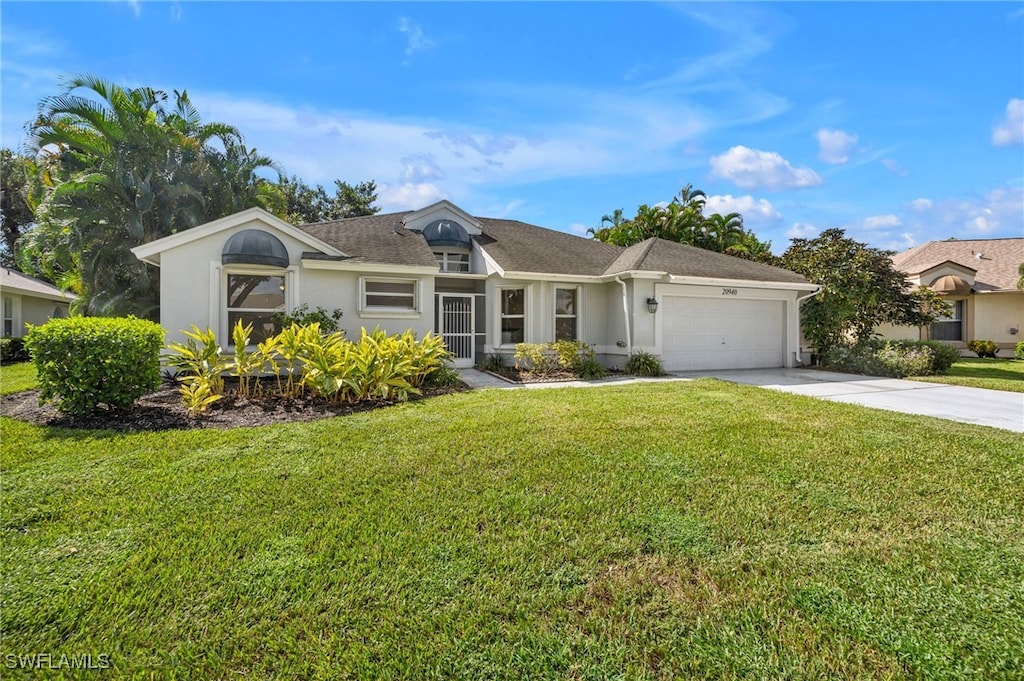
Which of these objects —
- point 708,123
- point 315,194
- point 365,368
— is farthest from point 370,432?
point 315,194

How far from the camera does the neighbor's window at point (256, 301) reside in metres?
12.0

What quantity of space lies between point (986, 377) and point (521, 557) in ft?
56.2

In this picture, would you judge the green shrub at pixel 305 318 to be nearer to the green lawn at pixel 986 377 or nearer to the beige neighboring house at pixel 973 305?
the green lawn at pixel 986 377

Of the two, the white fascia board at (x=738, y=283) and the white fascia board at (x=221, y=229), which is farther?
the white fascia board at (x=738, y=283)

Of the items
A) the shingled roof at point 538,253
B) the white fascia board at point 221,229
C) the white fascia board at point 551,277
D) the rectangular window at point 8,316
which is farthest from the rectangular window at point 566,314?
the rectangular window at point 8,316

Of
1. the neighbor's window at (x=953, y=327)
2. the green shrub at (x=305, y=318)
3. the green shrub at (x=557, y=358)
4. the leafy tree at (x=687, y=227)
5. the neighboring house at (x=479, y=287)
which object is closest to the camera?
the neighboring house at (x=479, y=287)

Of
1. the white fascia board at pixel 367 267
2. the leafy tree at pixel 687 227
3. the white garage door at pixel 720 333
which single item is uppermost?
the leafy tree at pixel 687 227

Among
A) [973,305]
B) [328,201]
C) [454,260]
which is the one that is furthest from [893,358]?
[328,201]

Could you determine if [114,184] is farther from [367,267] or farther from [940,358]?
[940,358]

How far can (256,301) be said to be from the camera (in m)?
12.2

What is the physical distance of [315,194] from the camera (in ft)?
119

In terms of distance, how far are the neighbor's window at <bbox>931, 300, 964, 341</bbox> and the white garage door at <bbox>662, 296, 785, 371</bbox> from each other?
12.8 metres

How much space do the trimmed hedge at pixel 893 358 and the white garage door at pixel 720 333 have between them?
6.17ft

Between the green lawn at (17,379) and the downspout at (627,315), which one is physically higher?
the downspout at (627,315)
